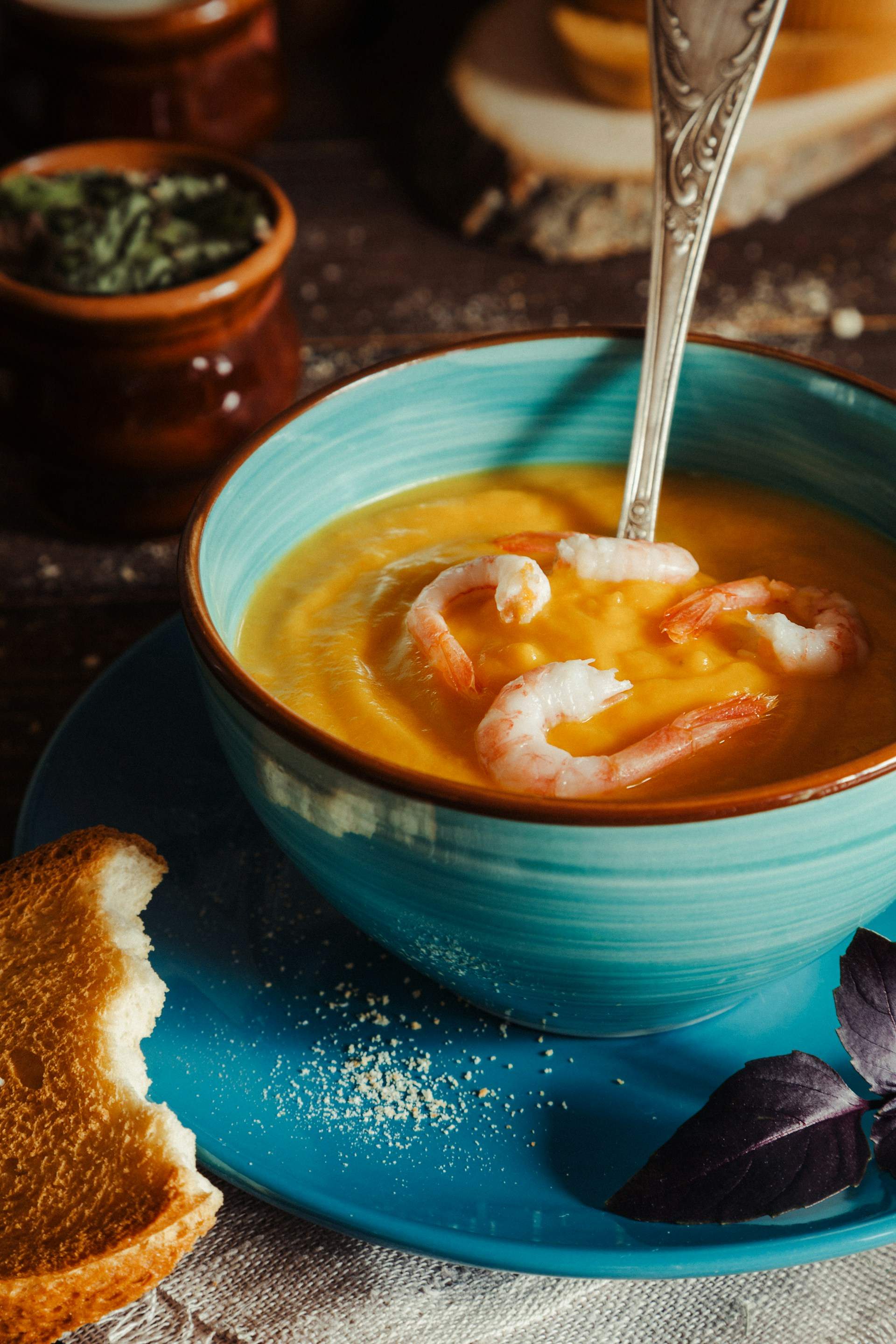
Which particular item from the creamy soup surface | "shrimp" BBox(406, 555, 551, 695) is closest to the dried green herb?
the creamy soup surface

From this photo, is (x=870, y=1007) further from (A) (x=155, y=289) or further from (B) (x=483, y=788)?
(A) (x=155, y=289)

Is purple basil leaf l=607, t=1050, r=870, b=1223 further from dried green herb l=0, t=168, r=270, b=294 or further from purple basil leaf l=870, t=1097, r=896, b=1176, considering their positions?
dried green herb l=0, t=168, r=270, b=294

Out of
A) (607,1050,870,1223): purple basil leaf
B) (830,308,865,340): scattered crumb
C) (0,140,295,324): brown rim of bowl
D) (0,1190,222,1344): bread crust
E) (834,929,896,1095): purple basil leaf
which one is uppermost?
(0,140,295,324): brown rim of bowl

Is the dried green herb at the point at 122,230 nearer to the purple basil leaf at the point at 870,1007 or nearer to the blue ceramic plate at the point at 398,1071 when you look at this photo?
the blue ceramic plate at the point at 398,1071

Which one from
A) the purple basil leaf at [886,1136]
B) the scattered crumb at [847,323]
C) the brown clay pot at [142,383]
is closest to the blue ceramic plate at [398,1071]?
the purple basil leaf at [886,1136]

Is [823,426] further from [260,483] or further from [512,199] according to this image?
[512,199]

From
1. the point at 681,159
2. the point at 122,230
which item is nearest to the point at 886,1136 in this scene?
the point at 681,159
